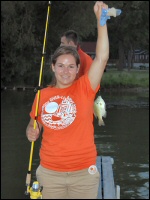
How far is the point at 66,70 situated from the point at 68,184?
793 millimetres

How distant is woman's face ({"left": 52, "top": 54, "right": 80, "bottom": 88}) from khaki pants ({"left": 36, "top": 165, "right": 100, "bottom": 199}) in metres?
0.63

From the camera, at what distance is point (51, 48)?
26.0 metres

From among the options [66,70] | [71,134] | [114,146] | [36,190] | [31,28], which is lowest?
[114,146]

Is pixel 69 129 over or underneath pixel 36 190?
over

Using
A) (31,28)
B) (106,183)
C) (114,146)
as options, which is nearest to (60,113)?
(106,183)

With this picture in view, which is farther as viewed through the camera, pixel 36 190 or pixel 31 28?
pixel 31 28

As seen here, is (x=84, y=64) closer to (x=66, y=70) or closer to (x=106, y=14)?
(x=66, y=70)

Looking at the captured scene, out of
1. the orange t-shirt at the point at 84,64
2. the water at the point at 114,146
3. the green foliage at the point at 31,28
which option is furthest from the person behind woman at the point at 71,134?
the green foliage at the point at 31,28

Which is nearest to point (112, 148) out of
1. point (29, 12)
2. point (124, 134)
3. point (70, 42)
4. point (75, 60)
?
point (124, 134)

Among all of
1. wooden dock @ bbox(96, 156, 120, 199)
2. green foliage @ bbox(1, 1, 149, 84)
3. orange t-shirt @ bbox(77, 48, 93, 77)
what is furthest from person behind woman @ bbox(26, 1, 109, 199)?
green foliage @ bbox(1, 1, 149, 84)

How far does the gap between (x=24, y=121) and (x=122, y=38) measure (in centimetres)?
3386

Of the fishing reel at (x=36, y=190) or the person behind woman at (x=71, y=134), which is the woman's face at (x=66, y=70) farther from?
the fishing reel at (x=36, y=190)

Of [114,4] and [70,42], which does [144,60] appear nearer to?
[114,4]

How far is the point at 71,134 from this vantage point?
2.96 meters
